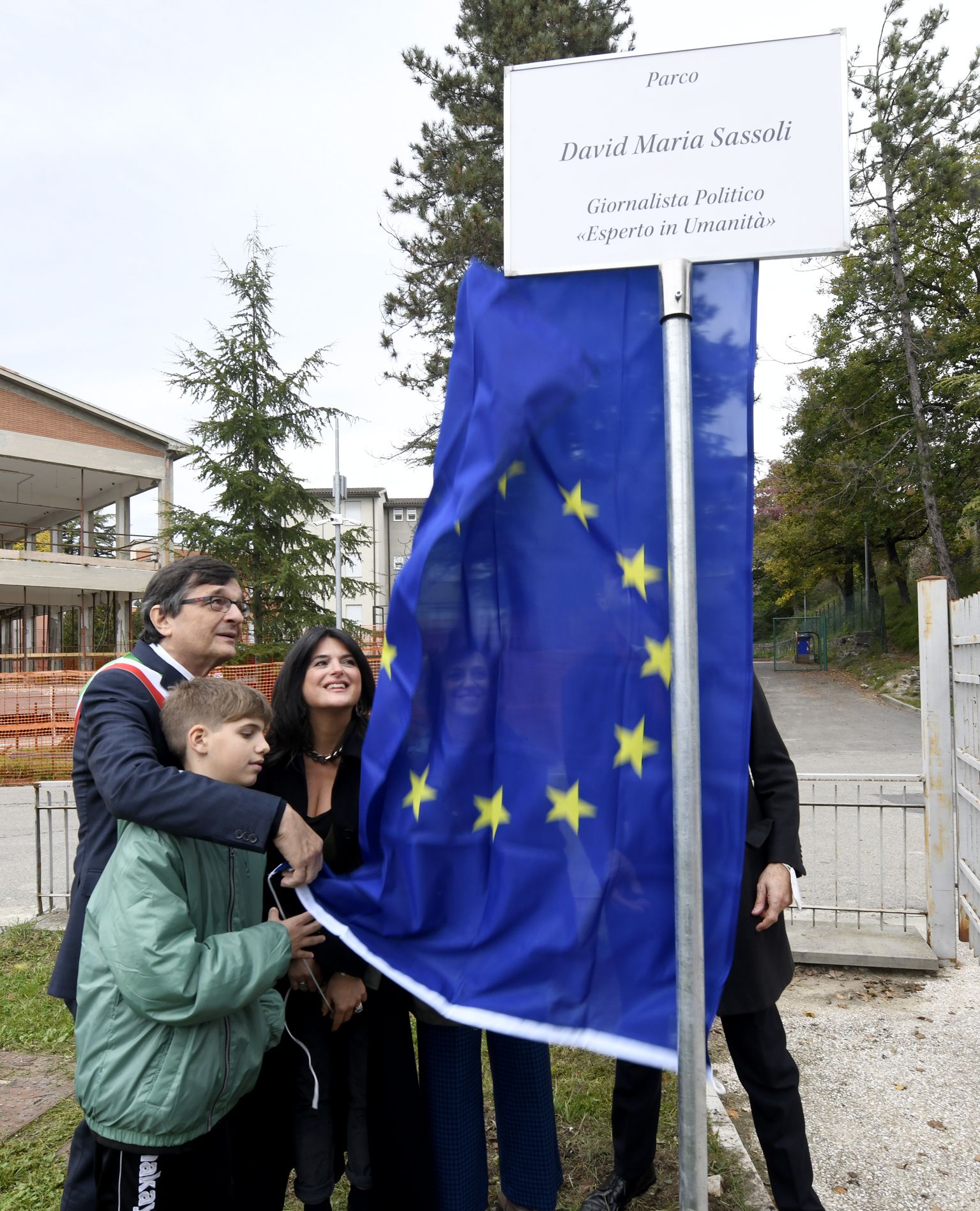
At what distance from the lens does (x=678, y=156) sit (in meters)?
1.83

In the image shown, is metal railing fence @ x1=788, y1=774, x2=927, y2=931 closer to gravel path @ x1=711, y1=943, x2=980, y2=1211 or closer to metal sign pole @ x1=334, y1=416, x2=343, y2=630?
gravel path @ x1=711, y1=943, x2=980, y2=1211

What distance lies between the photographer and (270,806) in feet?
7.02

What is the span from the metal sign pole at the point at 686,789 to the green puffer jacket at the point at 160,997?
3.24 feet

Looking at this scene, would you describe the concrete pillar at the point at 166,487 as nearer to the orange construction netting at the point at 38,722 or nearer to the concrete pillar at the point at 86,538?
the concrete pillar at the point at 86,538

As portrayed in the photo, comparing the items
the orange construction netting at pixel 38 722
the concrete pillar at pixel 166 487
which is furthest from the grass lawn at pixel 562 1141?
the concrete pillar at pixel 166 487

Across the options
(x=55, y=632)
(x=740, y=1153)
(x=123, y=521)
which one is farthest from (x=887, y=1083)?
(x=55, y=632)

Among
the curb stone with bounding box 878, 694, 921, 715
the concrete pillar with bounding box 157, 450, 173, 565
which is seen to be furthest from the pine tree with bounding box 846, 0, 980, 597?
the concrete pillar with bounding box 157, 450, 173, 565

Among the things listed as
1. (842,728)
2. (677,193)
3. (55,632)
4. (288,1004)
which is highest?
(677,193)

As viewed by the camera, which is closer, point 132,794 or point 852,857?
point 132,794

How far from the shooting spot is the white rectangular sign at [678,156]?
1771 mm

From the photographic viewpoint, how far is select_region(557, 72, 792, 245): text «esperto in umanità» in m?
1.79

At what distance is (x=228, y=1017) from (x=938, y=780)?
14.0 ft

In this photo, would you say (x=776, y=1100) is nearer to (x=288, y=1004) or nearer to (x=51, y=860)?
(x=288, y=1004)

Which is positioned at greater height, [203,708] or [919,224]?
[919,224]
